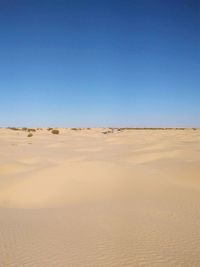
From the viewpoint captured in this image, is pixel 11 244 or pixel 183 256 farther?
pixel 11 244

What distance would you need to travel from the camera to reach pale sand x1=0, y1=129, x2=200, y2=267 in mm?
4145

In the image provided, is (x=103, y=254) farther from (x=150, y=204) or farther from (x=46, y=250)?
(x=150, y=204)

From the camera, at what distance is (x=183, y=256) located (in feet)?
13.5

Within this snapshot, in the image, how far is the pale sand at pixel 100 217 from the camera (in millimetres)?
4145

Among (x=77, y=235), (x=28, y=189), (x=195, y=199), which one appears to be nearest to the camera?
(x=77, y=235)

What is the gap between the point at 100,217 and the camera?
5922 millimetres

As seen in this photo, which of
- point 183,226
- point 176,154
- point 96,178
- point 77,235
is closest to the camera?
point 77,235

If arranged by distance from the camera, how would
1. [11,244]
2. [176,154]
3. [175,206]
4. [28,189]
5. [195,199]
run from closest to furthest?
[11,244]
[175,206]
[195,199]
[28,189]
[176,154]

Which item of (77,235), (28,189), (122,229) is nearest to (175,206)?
(122,229)

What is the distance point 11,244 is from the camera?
454cm

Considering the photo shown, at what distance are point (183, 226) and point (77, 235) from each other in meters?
1.74

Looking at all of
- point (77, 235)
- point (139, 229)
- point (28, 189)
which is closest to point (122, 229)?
point (139, 229)

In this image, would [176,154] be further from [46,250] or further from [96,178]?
[46,250]

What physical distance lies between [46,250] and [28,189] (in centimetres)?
422
